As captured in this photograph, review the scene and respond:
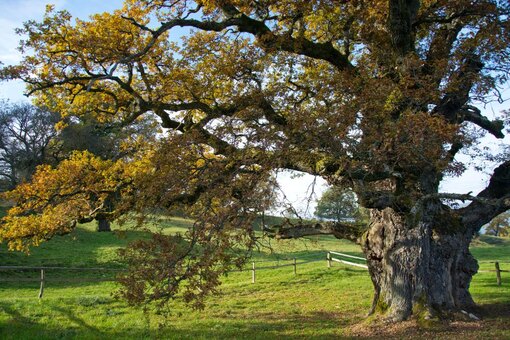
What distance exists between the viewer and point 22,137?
38.7 m

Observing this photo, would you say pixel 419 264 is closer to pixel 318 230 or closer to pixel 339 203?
pixel 318 230

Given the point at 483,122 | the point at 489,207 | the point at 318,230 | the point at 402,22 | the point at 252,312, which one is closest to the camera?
the point at 402,22

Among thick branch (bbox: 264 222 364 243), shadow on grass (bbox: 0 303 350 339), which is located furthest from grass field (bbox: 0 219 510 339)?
thick branch (bbox: 264 222 364 243)

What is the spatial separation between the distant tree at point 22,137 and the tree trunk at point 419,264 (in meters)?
33.7

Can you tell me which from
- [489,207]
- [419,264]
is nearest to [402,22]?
[489,207]

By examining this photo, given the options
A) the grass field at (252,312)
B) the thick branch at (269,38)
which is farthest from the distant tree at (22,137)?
the thick branch at (269,38)

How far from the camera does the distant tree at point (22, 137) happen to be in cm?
3775

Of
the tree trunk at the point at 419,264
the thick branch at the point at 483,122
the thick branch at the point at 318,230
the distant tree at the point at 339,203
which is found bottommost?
the tree trunk at the point at 419,264

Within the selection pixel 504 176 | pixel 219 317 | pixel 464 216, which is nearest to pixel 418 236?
pixel 464 216

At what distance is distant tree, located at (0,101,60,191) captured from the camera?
37.8 m

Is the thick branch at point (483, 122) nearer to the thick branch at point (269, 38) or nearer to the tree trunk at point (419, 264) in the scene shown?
the tree trunk at point (419, 264)

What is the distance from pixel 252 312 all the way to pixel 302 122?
7.67 meters

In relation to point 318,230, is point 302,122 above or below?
above

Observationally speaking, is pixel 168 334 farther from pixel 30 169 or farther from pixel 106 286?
pixel 30 169
